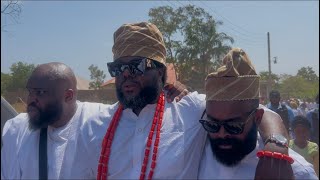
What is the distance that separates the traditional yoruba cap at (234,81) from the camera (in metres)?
2.81

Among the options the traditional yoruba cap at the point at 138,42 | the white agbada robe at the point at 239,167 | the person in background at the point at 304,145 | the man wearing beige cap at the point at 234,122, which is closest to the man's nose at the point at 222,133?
the man wearing beige cap at the point at 234,122

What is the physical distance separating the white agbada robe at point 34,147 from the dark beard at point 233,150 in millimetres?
1126

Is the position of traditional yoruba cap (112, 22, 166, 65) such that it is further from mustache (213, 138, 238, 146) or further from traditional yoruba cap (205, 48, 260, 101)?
mustache (213, 138, 238, 146)

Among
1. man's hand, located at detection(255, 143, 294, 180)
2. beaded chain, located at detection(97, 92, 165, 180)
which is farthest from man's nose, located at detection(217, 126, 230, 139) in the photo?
beaded chain, located at detection(97, 92, 165, 180)

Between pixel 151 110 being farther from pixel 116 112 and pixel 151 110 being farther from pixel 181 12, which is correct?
pixel 181 12

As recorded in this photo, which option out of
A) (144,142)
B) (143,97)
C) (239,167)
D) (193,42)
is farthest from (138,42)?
(193,42)

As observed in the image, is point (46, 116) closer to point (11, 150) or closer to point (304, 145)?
point (11, 150)

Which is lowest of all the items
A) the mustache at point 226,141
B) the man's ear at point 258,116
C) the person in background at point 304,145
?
the person in background at point 304,145

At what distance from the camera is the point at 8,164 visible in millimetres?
3547

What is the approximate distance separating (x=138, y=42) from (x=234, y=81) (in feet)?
2.54

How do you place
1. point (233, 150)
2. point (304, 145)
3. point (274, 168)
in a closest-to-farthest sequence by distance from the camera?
point (274, 168), point (233, 150), point (304, 145)

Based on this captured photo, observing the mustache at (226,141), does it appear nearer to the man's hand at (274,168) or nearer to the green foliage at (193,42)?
the man's hand at (274,168)

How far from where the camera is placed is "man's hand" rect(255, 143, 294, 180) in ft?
8.03

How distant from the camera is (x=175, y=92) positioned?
3461 millimetres
